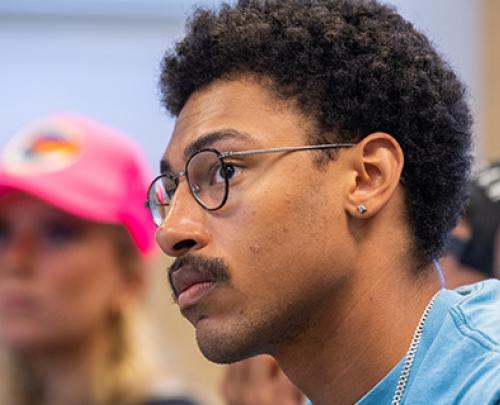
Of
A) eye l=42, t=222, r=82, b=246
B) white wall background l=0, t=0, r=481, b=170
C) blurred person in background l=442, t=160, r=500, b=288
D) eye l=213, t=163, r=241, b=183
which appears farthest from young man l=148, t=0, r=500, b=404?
white wall background l=0, t=0, r=481, b=170

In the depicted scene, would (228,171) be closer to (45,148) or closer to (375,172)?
(375,172)

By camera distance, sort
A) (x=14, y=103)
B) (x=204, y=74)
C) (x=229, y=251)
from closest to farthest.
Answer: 1. (x=229, y=251)
2. (x=204, y=74)
3. (x=14, y=103)

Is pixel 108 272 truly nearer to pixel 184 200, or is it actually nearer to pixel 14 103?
pixel 184 200

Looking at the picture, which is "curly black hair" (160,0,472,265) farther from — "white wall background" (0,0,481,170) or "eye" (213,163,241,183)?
"white wall background" (0,0,481,170)

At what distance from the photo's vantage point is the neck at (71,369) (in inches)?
101

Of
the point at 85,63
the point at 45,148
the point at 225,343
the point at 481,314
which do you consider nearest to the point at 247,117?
the point at 225,343

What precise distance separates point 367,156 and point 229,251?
260 millimetres

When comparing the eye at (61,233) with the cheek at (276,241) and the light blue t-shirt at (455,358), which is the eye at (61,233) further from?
the light blue t-shirt at (455,358)

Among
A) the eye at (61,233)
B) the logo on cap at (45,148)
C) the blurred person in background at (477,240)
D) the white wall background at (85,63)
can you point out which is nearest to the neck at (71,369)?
the eye at (61,233)

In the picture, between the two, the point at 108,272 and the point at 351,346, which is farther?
the point at 108,272

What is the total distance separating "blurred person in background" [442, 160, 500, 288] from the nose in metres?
1.02

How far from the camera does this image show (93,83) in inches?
153

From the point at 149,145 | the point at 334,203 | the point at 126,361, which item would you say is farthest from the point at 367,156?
the point at 149,145

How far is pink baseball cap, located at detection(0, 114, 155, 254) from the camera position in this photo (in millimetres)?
2625
